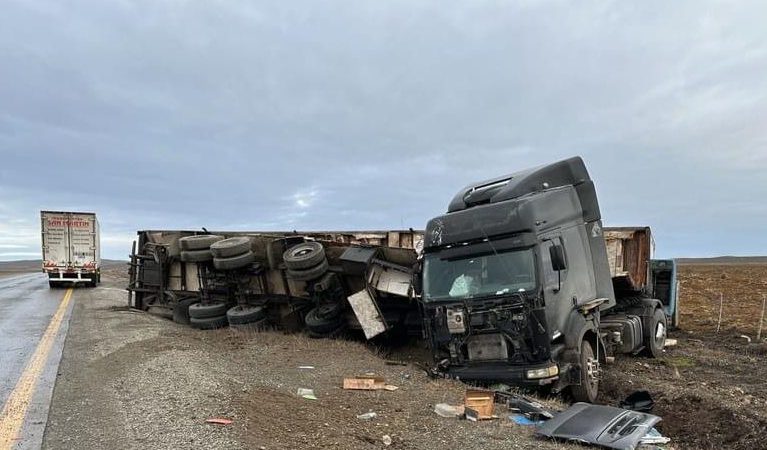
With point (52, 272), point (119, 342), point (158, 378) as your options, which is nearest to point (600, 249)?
point (158, 378)

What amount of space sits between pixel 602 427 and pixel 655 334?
7.46 m

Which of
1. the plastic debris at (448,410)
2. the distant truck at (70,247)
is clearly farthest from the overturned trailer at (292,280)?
the distant truck at (70,247)

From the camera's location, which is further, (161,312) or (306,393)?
(161,312)

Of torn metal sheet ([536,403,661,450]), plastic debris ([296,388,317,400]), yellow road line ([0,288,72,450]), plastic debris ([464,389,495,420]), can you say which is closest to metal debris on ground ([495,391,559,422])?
torn metal sheet ([536,403,661,450])

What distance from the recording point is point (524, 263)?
25.4 ft

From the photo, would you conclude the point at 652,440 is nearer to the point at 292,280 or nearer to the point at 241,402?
the point at 241,402

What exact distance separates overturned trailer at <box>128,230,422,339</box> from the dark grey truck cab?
2408 millimetres

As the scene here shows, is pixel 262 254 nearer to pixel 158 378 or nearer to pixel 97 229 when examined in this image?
pixel 158 378

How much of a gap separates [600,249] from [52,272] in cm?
2642

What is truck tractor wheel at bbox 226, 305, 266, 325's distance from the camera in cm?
1238

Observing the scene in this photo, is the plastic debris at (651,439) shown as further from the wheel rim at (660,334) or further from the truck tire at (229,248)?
the truck tire at (229,248)

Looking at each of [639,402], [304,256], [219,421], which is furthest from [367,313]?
[219,421]

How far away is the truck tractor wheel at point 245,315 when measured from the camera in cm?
1238

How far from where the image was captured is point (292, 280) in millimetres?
12578
